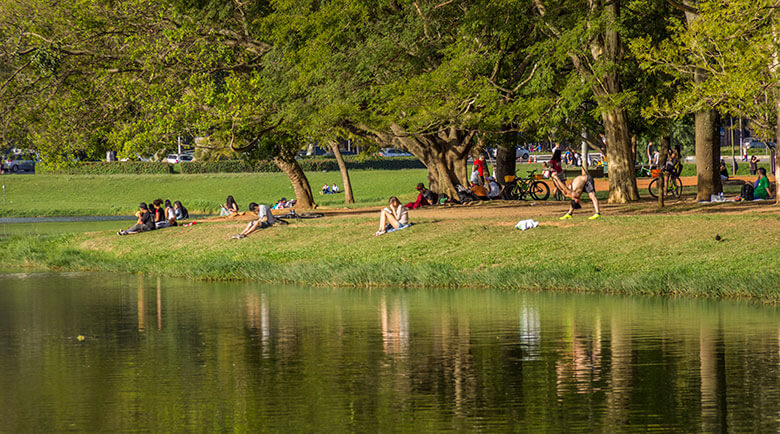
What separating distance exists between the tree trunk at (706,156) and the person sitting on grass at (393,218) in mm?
8461

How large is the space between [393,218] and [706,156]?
925 centimetres

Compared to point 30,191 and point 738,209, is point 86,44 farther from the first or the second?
point 30,191

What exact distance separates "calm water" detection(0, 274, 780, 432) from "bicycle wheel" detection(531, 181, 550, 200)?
20149 mm

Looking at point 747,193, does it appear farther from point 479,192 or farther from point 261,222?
point 261,222

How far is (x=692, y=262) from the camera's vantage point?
2122cm

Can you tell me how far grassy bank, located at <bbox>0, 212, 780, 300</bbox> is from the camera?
67.7 ft

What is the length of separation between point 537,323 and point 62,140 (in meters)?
24.0

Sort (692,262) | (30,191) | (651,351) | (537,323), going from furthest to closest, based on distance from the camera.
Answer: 1. (30,191)
2. (692,262)
3. (537,323)
4. (651,351)

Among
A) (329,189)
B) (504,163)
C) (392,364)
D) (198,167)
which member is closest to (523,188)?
(504,163)

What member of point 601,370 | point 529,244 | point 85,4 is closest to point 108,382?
point 601,370

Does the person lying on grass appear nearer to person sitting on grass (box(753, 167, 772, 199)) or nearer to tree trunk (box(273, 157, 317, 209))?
person sitting on grass (box(753, 167, 772, 199))

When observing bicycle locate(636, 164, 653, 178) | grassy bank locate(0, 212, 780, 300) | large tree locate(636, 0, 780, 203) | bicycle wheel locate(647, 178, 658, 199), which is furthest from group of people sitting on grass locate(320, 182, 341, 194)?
large tree locate(636, 0, 780, 203)

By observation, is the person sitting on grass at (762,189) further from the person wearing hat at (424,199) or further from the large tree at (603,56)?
the person wearing hat at (424,199)

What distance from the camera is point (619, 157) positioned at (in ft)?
104
